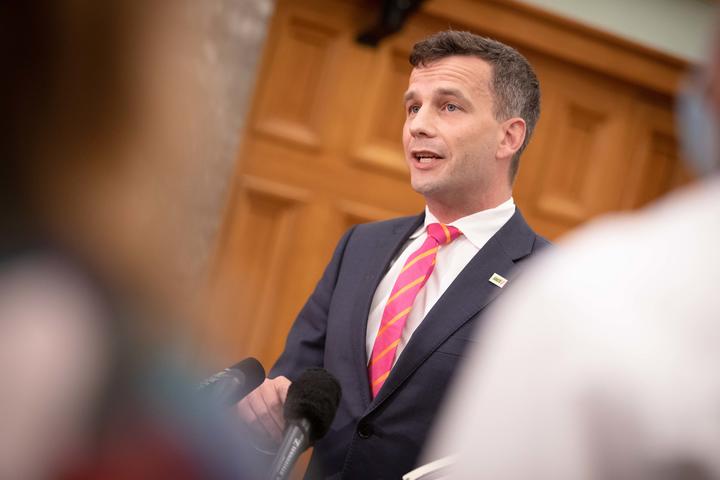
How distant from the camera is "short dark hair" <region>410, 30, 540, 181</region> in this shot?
1.98m

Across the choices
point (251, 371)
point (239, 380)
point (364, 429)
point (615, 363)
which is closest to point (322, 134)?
point (364, 429)

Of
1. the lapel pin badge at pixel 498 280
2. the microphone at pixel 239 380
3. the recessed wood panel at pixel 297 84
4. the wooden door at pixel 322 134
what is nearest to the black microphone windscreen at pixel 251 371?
the microphone at pixel 239 380

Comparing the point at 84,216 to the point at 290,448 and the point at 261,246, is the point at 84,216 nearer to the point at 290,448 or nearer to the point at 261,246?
the point at 290,448

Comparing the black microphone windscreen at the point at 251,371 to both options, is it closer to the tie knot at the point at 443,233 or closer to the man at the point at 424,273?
the man at the point at 424,273

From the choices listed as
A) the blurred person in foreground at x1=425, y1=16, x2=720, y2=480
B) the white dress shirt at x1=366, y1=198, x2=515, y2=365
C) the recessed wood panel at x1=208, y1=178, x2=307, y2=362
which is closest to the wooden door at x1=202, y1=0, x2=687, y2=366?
the recessed wood panel at x1=208, y1=178, x2=307, y2=362

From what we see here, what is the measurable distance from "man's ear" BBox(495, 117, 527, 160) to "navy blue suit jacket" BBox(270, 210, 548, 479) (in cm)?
14

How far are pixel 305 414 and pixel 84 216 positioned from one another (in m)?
0.87

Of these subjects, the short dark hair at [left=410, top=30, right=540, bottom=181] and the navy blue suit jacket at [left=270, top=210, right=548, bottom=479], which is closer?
the navy blue suit jacket at [left=270, top=210, right=548, bottom=479]

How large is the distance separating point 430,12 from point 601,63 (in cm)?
59

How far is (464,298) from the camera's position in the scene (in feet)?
5.82

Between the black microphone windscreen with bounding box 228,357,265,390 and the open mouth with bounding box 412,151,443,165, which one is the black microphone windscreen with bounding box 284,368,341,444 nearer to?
the black microphone windscreen with bounding box 228,357,265,390

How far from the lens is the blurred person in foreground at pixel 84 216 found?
0.46m

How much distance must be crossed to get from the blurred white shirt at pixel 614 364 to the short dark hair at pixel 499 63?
1.40m

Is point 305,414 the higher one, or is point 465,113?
point 465,113
